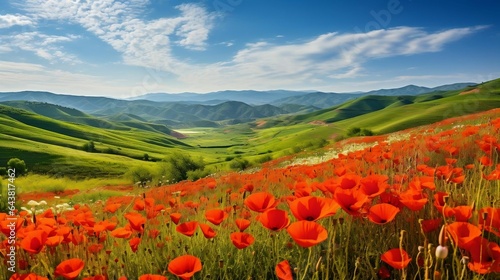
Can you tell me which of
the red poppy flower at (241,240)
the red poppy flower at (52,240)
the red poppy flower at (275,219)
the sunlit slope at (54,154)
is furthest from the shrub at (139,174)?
the red poppy flower at (275,219)

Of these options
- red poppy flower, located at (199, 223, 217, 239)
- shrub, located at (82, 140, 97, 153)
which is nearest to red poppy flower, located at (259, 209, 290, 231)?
red poppy flower, located at (199, 223, 217, 239)

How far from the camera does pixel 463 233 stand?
5.54 ft

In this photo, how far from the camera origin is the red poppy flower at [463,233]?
1.59 meters

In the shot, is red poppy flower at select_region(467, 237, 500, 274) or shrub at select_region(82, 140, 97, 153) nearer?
red poppy flower at select_region(467, 237, 500, 274)

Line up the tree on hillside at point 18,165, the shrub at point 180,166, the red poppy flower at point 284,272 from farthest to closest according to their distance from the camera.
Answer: the tree on hillside at point 18,165 < the shrub at point 180,166 < the red poppy flower at point 284,272

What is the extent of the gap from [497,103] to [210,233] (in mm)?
110778

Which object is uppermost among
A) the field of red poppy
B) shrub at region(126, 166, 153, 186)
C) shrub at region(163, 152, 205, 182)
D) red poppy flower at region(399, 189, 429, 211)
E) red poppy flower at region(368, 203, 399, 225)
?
red poppy flower at region(399, 189, 429, 211)

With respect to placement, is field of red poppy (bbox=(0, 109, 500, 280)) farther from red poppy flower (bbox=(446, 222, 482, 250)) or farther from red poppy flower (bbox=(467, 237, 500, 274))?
red poppy flower (bbox=(446, 222, 482, 250))

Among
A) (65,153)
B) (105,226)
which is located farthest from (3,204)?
(65,153)

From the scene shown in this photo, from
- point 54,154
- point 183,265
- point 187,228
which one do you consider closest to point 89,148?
point 54,154

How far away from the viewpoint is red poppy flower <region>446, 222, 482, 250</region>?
1.59 meters

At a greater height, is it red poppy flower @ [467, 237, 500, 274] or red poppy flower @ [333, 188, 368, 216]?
red poppy flower @ [333, 188, 368, 216]

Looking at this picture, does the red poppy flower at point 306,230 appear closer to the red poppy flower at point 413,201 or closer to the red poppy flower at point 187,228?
the red poppy flower at point 413,201

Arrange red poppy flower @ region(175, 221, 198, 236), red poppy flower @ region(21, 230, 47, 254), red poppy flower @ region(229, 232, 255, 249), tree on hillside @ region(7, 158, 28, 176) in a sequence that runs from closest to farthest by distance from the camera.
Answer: red poppy flower @ region(229, 232, 255, 249), red poppy flower @ region(21, 230, 47, 254), red poppy flower @ region(175, 221, 198, 236), tree on hillside @ region(7, 158, 28, 176)
